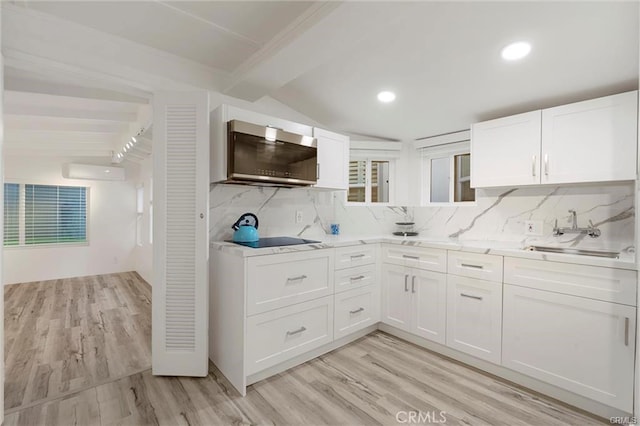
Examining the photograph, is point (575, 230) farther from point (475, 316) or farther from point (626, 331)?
point (475, 316)

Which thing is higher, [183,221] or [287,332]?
[183,221]

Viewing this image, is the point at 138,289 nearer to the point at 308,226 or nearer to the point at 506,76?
the point at 308,226

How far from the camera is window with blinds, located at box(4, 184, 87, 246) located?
5.41m

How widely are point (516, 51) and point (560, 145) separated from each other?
0.84m

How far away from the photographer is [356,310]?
9.00 ft

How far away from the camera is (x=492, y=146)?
2.61m

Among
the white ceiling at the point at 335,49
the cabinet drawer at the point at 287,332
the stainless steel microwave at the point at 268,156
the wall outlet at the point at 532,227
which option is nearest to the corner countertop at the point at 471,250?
the wall outlet at the point at 532,227

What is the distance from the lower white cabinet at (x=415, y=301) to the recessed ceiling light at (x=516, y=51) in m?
1.68

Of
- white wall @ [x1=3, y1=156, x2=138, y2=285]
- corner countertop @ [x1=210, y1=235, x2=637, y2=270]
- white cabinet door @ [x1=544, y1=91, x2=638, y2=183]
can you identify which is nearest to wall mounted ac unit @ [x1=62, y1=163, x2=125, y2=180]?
white wall @ [x1=3, y1=156, x2=138, y2=285]

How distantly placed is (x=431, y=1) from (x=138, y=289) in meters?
5.43

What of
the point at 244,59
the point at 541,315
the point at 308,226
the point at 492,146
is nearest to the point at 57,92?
the point at 244,59

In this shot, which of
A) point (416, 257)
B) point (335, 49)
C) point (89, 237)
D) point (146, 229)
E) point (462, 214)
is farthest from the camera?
point (89, 237)

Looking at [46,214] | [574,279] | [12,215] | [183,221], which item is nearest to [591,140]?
[574,279]

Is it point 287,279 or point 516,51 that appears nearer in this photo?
point 516,51
